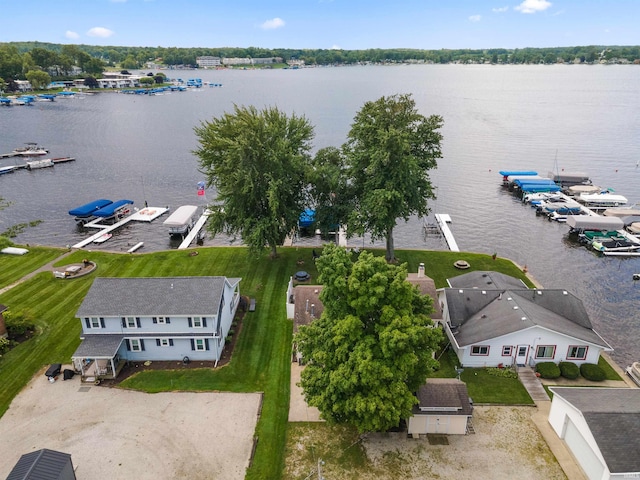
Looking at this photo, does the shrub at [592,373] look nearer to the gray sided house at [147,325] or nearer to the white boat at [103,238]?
the gray sided house at [147,325]

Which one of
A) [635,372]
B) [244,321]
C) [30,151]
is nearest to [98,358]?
[244,321]

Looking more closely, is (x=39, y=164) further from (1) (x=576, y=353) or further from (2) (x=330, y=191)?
(1) (x=576, y=353)

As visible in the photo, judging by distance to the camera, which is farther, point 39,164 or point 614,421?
point 39,164

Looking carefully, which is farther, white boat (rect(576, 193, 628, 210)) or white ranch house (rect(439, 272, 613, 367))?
white boat (rect(576, 193, 628, 210))

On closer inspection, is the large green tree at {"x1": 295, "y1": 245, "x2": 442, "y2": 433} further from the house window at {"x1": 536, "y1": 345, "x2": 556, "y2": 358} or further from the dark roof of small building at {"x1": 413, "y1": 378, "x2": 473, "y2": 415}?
the house window at {"x1": 536, "y1": 345, "x2": 556, "y2": 358}

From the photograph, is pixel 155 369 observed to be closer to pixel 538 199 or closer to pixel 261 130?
pixel 261 130

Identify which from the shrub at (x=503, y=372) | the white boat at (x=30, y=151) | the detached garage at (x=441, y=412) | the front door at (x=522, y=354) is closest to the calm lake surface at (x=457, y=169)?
the white boat at (x=30, y=151)

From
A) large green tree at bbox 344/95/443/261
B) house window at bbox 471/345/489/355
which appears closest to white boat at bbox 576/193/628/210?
large green tree at bbox 344/95/443/261
